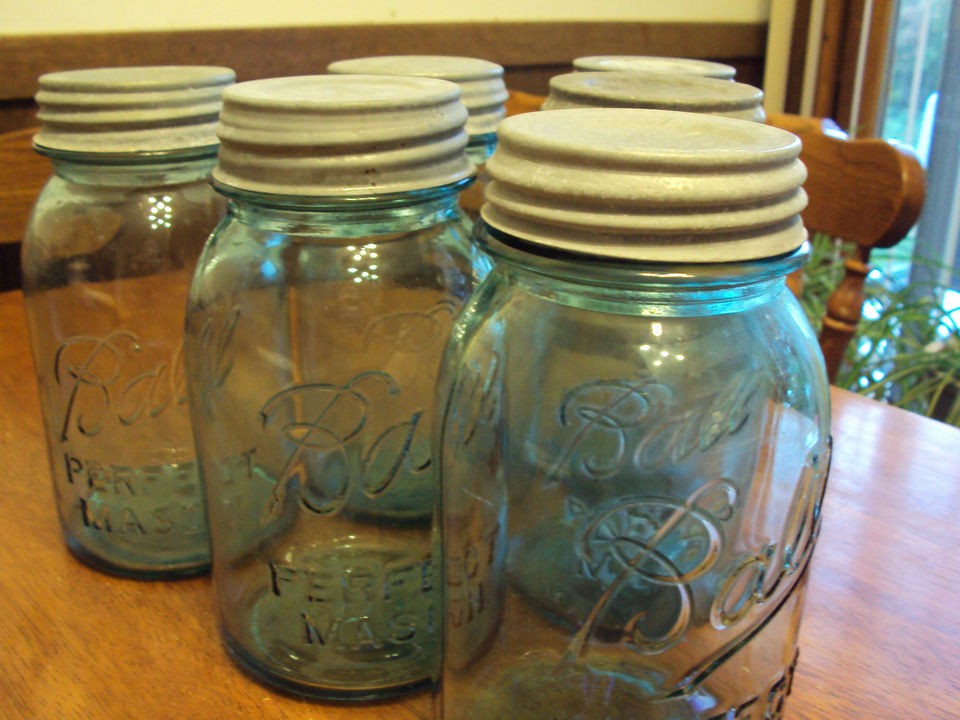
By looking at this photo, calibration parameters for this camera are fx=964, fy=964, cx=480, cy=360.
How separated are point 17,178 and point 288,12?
39cm

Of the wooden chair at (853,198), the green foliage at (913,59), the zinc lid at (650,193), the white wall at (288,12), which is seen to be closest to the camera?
the zinc lid at (650,193)

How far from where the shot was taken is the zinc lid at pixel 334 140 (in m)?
0.34

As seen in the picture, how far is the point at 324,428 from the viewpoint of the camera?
431mm

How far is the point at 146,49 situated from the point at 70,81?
673mm

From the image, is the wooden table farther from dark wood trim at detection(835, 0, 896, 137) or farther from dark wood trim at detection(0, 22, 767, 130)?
dark wood trim at detection(835, 0, 896, 137)

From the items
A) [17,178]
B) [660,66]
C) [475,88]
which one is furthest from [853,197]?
[17,178]

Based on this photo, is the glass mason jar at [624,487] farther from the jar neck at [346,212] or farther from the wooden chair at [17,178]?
the wooden chair at [17,178]

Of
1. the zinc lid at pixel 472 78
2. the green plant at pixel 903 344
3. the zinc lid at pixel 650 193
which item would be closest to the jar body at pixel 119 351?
the zinc lid at pixel 472 78

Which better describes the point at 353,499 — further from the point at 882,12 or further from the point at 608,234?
the point at 882,12

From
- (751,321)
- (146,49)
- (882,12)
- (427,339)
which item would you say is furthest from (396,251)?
(882,12)

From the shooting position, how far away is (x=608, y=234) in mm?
276

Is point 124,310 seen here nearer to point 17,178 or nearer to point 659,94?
point 659,94

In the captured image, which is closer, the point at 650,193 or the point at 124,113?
the point at 650,193

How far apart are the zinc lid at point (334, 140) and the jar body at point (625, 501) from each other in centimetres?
5
